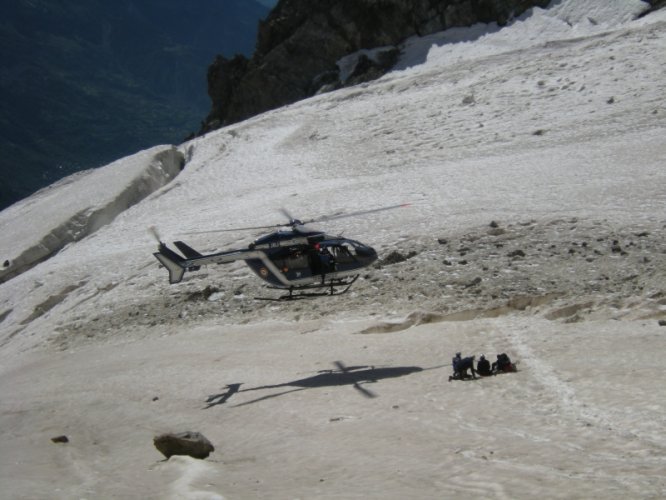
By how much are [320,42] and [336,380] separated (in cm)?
4230

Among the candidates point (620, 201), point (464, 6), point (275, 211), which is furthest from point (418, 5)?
point (620, 201)

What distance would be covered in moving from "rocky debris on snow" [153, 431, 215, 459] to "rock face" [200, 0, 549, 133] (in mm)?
38200

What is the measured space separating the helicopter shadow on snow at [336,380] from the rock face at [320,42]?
33991 mm

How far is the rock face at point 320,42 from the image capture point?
4741 centimetres

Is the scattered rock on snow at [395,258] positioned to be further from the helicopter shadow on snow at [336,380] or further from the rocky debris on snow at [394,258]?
the helicopter shadow on snow at [336,380]

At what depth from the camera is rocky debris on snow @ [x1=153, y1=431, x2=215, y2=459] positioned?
34.2 feet

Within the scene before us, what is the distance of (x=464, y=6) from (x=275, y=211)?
25358mm

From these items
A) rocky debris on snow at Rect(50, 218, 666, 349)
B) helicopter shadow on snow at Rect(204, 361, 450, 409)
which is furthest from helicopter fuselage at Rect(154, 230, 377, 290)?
helicopter shadow on snow at Rect(204, 361, 450, 409)

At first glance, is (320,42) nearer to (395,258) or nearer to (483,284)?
(395,258)

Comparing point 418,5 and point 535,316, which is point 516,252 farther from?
point 418,5

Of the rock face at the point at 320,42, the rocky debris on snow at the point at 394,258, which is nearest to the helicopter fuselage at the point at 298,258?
the rocky debris on snow at the point at 394,258

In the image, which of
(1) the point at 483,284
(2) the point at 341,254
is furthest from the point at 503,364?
(1) the point at 483,284

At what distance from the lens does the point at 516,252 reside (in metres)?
19.5

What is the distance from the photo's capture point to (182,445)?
34.1ft
